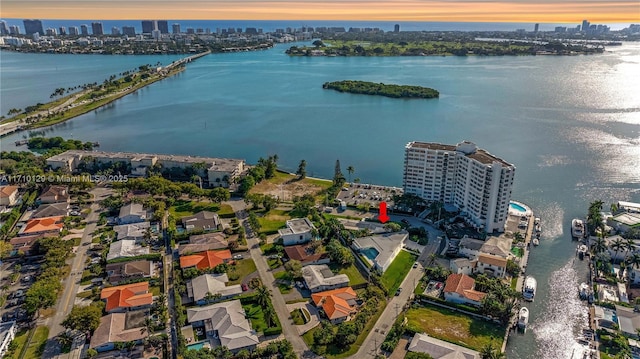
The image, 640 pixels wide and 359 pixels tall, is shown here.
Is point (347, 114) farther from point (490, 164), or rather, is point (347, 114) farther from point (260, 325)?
point (260, 325)

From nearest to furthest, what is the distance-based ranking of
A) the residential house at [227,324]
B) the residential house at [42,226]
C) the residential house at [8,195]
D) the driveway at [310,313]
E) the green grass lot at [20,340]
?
the green grass lot at [20,340] < the residential house at [227,324] < the driveway at [310,313] < the residential house at [42,226] < the residential house at [8,195]

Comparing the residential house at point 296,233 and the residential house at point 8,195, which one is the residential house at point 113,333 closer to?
the residential house at point 296,233

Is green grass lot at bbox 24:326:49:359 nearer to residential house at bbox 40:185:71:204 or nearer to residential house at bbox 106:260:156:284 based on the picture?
residential house at bbox 106:260:156:284

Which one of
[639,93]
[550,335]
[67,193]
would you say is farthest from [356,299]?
[639,93]

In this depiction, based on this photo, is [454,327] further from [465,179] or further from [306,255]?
[465,179]

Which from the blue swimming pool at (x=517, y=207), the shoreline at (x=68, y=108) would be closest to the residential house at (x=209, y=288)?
the blue swimming pool at (x=517, y=207)

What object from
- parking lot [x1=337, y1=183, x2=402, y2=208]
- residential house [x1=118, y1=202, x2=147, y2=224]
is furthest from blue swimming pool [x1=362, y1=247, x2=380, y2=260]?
residential house [x1=118, y1=202, x2=147, y2=224]

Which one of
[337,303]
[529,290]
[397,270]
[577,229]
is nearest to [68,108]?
[397,270]
